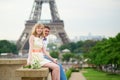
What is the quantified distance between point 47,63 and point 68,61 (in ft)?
350

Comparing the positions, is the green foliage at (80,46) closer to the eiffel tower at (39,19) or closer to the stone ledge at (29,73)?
the eiffel tower at (39,19)

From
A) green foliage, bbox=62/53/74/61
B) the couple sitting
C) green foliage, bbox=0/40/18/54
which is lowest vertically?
the couple sitting

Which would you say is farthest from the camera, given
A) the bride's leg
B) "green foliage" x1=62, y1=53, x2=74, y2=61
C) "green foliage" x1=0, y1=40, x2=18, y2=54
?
"green foliage" x1=0, y1=40, x2=18, y2=54

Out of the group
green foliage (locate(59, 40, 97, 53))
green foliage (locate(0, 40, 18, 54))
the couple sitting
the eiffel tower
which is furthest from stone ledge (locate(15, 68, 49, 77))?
green foliage (locate(59, 40, 97, 53))

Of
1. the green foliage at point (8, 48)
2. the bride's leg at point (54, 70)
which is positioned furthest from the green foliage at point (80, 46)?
the bride's leg at point (54, 70)

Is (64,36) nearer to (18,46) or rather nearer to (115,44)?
(18,46)

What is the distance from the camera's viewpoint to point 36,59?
8.05m

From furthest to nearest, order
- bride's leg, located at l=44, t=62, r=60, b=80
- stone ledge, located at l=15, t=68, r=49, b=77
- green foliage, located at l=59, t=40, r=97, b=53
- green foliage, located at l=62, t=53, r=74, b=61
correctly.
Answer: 1. green foliage, located at l=59, t=40, r=97, b=53
2. green foliage, located at l=62, t=53, r=74, b=61
3. bride's leg, located at l=44, t=62, r=60, b=80
4. stone ledge, located at l=15, t=68, r=49, b=77

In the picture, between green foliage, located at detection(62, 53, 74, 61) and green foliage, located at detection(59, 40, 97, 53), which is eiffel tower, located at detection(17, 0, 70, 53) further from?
green foliage, located at detection(59, 40, 97, 53)

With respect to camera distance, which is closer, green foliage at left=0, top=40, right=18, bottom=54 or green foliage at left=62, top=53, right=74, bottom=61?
green foliage at left=62, top=53, right=74, bottom=61

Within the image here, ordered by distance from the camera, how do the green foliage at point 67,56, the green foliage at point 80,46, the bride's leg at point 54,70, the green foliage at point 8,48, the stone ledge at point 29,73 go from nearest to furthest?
the stone ledge at point 29,73 → the bride's leg at point 54,70 → the green foliage at point 67,56 → the green foliage at point 8,48 → the green foliage at point 80,46

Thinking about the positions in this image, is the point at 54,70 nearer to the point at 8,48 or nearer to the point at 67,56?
the point at 67,56

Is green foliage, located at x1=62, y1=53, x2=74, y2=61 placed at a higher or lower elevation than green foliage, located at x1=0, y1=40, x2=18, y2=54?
lower

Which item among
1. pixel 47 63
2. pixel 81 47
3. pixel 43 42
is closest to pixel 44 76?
pixel 47 63
